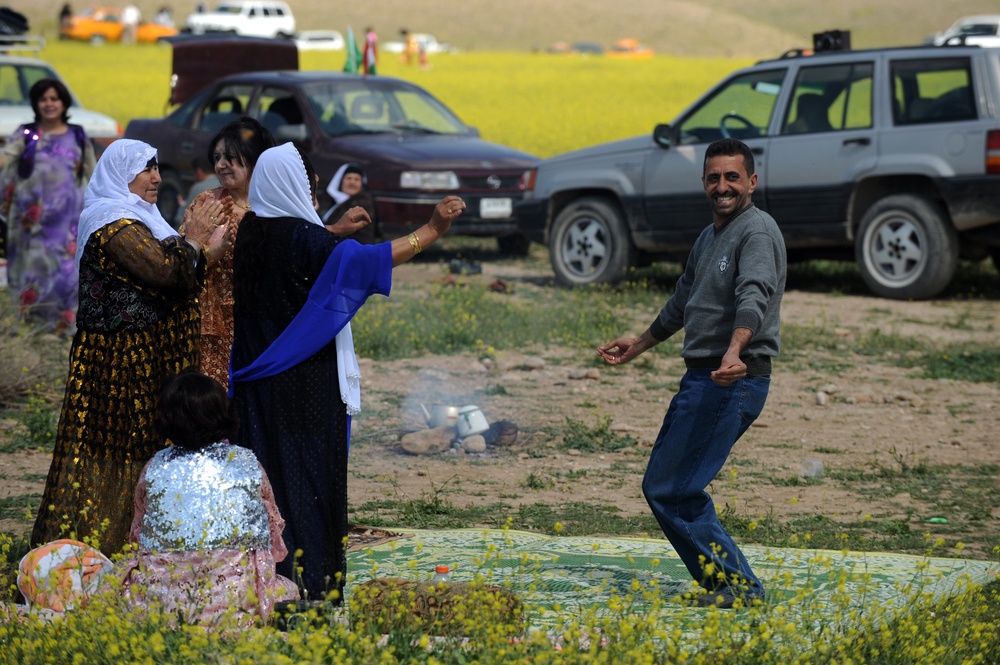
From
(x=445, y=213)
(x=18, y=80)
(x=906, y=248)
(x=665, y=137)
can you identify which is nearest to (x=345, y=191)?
(x=665, y=137)

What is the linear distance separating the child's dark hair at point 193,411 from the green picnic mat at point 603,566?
0.88m

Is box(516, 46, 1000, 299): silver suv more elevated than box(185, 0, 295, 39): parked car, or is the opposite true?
box(185, 0, 295, 39): parked car

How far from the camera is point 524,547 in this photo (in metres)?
5.84

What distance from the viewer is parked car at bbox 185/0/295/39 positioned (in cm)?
5957

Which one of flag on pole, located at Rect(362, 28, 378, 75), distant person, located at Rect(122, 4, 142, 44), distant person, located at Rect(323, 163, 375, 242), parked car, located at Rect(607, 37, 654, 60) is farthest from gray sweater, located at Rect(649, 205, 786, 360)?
parked car, located at Rect(607, 37, 654, 60)

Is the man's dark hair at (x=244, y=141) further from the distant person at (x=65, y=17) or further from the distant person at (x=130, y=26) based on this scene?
the distant person at (x=65, y=17)

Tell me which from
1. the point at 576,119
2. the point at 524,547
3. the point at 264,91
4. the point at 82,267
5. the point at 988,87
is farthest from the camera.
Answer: the point at 576,119

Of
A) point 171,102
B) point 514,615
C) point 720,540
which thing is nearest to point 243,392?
point 514,615

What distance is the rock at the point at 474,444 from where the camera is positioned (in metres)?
7.73

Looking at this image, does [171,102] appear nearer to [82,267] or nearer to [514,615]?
[82,267]

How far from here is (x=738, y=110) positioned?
1305cm

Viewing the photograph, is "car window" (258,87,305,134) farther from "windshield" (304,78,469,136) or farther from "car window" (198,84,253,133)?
"car window" (198,84,253,133)

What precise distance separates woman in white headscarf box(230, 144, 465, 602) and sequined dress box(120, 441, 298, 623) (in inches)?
15.6

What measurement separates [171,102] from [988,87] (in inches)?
421
